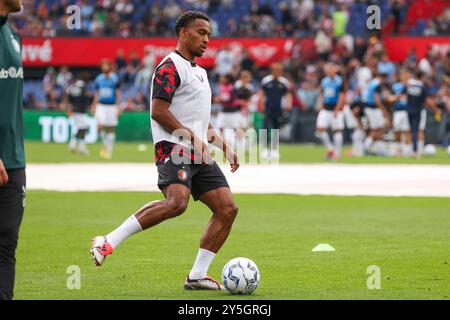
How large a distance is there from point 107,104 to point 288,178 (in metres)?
9.30

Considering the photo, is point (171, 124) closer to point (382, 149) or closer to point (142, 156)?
point (142, 156)

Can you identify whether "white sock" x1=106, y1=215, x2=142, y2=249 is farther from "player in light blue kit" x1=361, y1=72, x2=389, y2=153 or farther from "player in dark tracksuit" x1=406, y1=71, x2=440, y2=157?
"player in light blue kit" x1=361, y1=72, x2=389, y2=153

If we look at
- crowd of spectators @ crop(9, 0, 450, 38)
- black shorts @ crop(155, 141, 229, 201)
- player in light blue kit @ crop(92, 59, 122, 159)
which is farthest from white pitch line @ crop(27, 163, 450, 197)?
crowd of spectators @ crop(9, 0, 450, 38)

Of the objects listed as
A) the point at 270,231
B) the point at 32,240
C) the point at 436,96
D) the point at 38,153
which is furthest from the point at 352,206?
the point at 436,96

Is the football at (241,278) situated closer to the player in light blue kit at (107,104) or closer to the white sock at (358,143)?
the player in light blue kit at (107,104)

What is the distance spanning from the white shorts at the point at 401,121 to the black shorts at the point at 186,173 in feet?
74.8

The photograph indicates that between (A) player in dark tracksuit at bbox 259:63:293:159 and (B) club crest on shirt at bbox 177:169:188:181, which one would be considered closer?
(B) club crest on shirt at bbox 177:169:188:181

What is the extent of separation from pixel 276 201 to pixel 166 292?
29.5 ft

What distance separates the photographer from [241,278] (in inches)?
376

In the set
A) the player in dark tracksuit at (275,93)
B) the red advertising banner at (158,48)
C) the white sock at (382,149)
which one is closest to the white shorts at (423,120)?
the white sock at (382,149)

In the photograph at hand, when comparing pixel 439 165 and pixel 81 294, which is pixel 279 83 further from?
pixel 81 294

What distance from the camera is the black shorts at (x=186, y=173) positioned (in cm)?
982

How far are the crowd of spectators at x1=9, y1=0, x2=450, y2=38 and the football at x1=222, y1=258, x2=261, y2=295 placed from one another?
31.6 metres

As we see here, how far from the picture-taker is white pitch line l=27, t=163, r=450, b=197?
67.8ft
